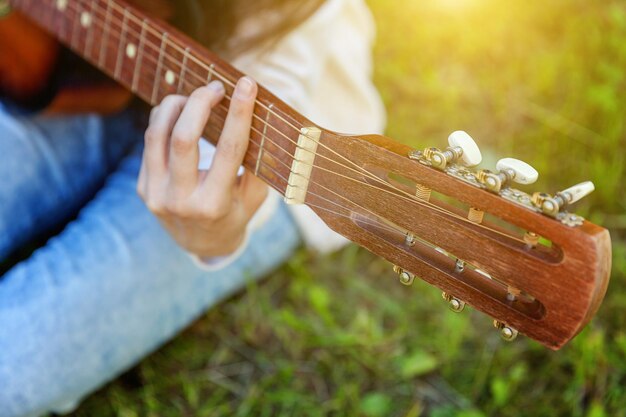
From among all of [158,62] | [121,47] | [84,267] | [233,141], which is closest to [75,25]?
[121,47]

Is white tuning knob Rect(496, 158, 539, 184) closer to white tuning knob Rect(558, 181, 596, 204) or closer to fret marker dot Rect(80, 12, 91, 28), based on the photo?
white tuning knob Rect(558, 181, 596, 204)

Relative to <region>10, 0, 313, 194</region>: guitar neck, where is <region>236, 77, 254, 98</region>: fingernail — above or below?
above

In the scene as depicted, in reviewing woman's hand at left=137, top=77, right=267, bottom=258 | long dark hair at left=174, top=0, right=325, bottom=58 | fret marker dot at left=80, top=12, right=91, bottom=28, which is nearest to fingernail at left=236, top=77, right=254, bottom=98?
woman's hand at left=137, top=77, right=267, bottom=258

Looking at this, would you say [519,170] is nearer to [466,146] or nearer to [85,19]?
[466,146]

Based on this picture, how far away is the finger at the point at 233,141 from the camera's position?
32.5 inches

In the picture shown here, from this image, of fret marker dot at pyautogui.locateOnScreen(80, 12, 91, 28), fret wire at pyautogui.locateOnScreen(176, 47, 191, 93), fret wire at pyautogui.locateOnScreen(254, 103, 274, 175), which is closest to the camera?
fret wire at pyautogui.locateOnScreen(254, 103, 274, 175)

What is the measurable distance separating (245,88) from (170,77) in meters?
0.19

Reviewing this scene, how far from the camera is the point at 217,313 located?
1483 millimetres

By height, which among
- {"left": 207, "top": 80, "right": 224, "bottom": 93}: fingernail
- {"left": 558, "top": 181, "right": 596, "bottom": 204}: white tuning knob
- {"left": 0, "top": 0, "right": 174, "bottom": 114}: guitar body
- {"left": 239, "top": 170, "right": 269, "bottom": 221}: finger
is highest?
{"left": 558, "top": 181, "right": 596, "bottom": 204}: white tuning knob

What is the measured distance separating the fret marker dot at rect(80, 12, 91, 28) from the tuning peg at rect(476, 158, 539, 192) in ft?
2.59

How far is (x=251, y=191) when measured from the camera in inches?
38.2

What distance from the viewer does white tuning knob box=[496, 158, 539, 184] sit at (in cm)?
64

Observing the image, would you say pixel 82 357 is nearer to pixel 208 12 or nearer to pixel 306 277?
pixel 306 277

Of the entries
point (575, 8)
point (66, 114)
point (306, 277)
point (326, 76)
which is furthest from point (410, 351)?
point (575, 8)
